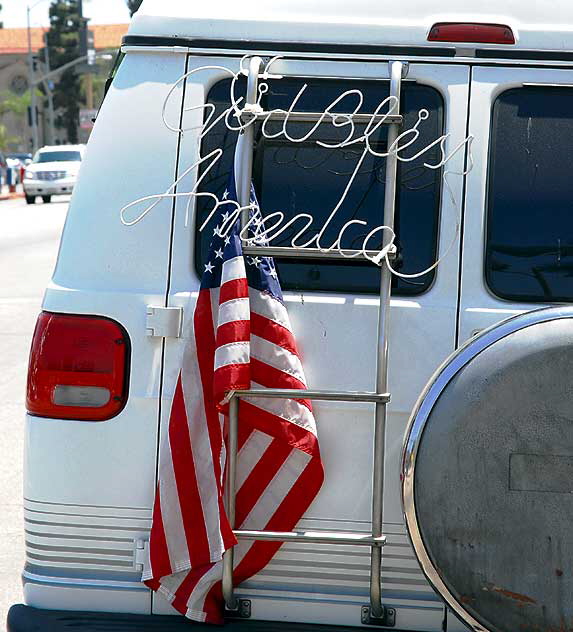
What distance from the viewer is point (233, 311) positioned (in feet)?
10.3

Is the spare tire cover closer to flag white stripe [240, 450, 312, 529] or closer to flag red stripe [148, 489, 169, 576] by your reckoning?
flag white stripe [240, 450, 312, 529]

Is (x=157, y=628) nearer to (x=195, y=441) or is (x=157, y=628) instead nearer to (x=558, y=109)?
(x=195, y=441)

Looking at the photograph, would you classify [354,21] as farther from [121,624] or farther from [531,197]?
[121,624]

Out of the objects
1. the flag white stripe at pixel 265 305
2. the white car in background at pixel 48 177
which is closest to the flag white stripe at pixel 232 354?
the flag white stripe at pixel 265 305

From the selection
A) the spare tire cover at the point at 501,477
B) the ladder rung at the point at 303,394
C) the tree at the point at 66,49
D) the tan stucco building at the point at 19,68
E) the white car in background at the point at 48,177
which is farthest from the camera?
the tan stucco building at the point at 19,68

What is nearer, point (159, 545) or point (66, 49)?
point (159, 545)

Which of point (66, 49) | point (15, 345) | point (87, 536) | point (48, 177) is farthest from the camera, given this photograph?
point (66, 49)

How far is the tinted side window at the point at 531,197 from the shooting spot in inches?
127

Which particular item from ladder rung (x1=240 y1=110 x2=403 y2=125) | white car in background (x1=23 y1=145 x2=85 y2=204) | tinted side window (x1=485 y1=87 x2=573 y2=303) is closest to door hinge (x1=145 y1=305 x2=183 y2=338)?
ladder rung (x1=240 y1=110 x2=403 y2=125)

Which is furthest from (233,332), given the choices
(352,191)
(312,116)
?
(312,116)

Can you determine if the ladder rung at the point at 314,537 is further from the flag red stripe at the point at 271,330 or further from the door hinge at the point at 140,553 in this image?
the flag red stripe at the point at 271,330

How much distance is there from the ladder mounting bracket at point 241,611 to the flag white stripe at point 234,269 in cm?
92

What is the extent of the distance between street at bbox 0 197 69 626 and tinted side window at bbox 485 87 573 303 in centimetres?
278

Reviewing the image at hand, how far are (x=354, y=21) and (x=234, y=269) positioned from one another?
82cm
